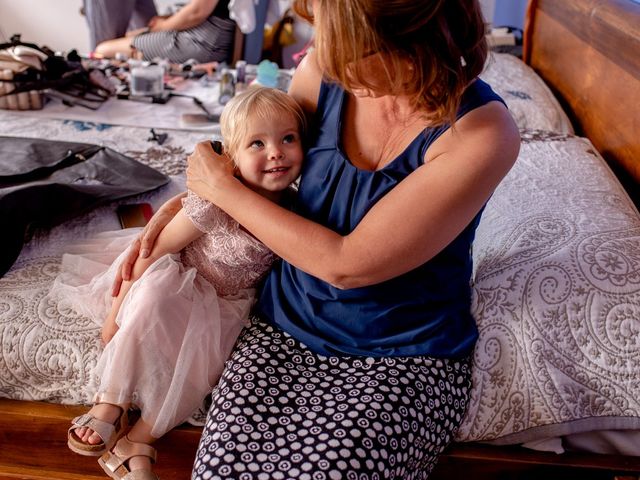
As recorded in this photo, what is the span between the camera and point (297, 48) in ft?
14.6

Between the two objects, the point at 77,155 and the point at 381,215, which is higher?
the point at 381,215

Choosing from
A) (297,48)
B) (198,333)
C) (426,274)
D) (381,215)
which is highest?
(381,215)

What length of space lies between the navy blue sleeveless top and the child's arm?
0.21m

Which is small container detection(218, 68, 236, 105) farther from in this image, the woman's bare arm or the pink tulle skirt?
the woman's bare arm

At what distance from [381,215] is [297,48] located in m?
3.69

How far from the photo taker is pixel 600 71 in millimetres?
1734

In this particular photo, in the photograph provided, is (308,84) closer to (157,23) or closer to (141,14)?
(157,23)

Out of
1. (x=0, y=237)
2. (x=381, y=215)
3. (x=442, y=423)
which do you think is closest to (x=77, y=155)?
(x=0, y=237)

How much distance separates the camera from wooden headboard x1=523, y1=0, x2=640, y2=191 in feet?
4.88

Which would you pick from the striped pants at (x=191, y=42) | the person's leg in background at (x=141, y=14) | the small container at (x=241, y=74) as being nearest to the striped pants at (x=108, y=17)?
the person's leg in background at (x=141, y=14)

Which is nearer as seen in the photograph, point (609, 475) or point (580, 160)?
point (609, 475)

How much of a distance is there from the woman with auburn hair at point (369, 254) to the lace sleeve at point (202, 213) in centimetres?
3

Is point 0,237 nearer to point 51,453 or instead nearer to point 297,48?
point 51,453

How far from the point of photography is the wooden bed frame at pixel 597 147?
3.68ft
